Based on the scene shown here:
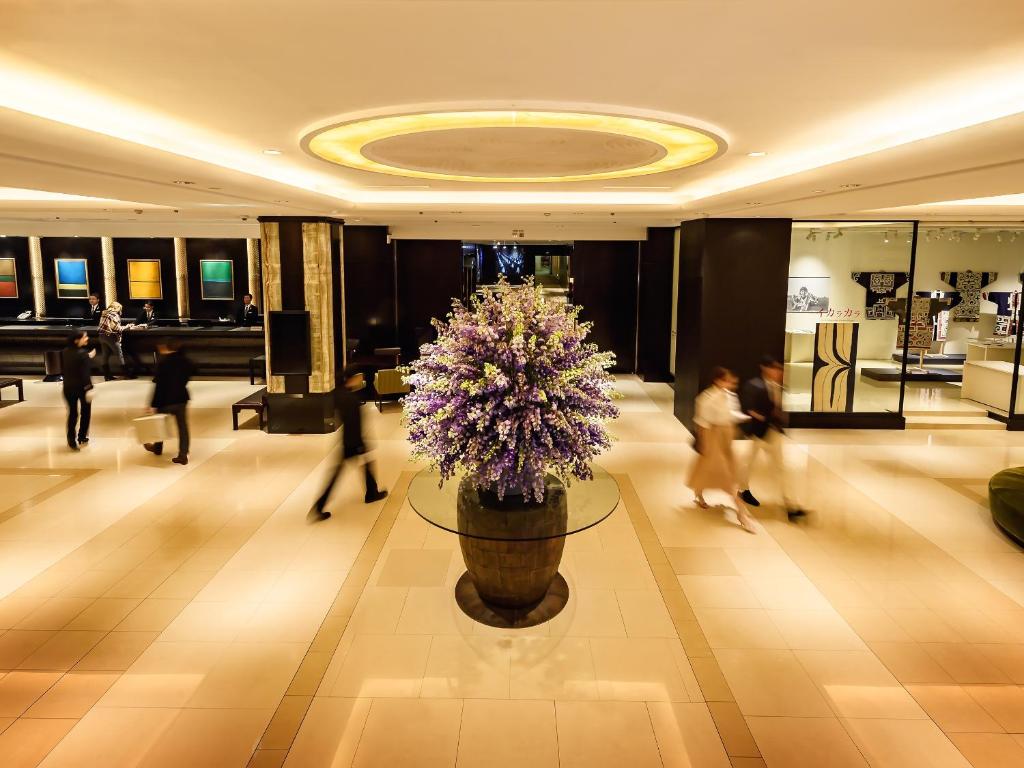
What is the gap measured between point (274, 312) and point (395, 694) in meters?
7.27

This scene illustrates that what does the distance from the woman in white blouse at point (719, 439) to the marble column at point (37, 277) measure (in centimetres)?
1645

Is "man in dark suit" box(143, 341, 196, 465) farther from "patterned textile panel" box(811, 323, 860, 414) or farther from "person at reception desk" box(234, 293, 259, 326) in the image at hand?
"patterned textile panel" box(811, 323, 860, 414)

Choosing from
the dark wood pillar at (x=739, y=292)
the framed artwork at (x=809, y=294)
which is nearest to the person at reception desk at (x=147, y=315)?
the dark wood pillar at (x=739, y=292)

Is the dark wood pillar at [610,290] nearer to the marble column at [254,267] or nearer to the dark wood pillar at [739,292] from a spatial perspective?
the dark wood pillar at [739,292]

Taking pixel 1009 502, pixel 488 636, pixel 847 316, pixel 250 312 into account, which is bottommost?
pixel 488 636

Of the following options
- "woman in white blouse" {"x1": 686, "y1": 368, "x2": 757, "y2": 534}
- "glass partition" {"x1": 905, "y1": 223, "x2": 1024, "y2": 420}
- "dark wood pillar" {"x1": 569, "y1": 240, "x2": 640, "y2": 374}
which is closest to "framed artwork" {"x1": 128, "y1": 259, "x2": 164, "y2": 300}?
"dark wood pillar" {"x1": 569, "y1": 240, "x2": 640, "y2": 374}

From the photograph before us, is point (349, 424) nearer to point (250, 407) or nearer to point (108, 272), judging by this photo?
point (250, 407)

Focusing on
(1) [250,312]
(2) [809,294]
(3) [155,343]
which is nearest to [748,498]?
(2) [809,294]

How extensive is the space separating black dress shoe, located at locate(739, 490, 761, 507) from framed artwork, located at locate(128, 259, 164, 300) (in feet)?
47.9

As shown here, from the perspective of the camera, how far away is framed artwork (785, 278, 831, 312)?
14.1m

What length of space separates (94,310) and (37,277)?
2.09m

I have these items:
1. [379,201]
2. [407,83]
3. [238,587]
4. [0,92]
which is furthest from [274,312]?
[407,83]

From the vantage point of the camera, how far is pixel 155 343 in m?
15.1

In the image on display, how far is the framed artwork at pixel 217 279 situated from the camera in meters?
16.1
